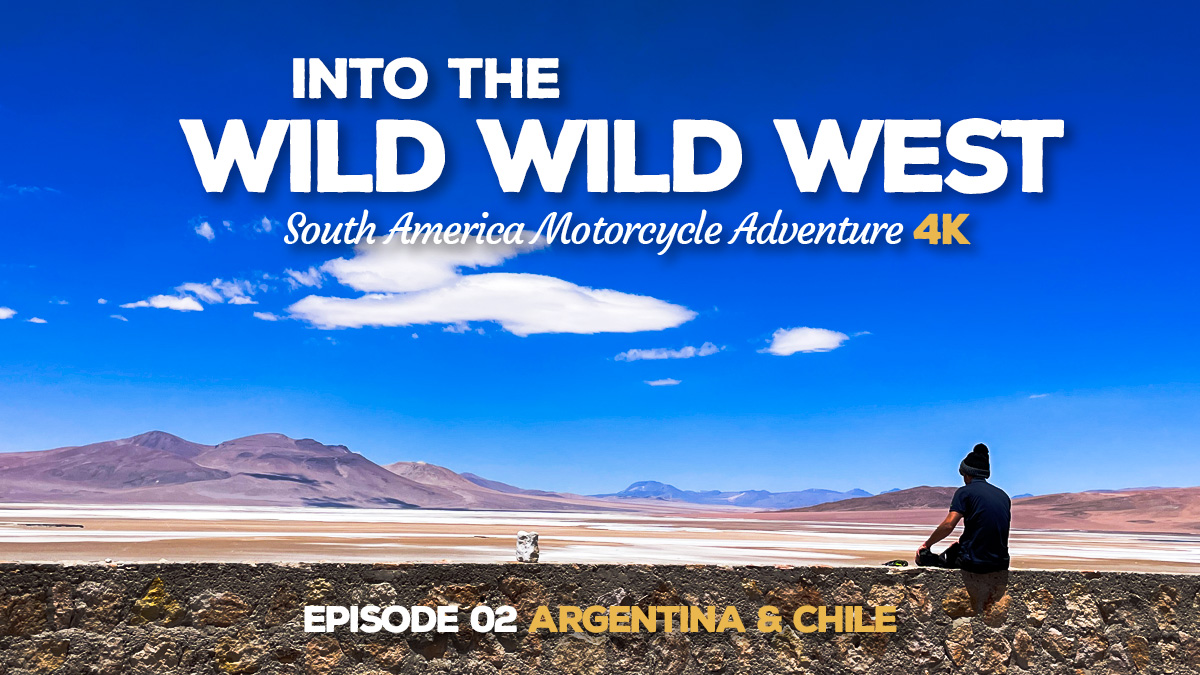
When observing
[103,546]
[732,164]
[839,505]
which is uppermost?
[732,164]

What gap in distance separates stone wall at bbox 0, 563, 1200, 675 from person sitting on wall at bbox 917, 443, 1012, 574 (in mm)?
154

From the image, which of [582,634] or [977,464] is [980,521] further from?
[582,634]

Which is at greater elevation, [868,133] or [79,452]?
[868,133]

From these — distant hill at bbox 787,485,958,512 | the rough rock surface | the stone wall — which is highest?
the rough rock surface

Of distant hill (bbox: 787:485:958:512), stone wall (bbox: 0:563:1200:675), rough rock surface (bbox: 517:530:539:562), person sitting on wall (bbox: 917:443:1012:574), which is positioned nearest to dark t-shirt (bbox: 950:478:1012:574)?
person sitting on wall (bbox: 917:443:1012:574)

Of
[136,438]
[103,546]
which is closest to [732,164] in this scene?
[103,546]

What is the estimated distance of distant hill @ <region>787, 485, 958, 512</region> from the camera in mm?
108875

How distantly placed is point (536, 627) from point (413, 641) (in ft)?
2.89

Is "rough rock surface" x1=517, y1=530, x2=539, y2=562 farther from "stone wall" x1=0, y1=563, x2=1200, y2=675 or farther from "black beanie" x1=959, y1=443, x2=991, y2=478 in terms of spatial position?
"black beanie" x1=959, y1=443, x2=991, y2=478

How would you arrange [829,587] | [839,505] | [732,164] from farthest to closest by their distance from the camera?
[839,505] → [732,164] → [829,587]

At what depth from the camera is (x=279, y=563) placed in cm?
652

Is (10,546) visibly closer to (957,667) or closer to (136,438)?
(957,667)

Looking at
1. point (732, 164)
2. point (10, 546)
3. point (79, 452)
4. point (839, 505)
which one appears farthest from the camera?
point (79, 452)

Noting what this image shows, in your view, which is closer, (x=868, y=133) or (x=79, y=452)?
(x=868, y=133)
